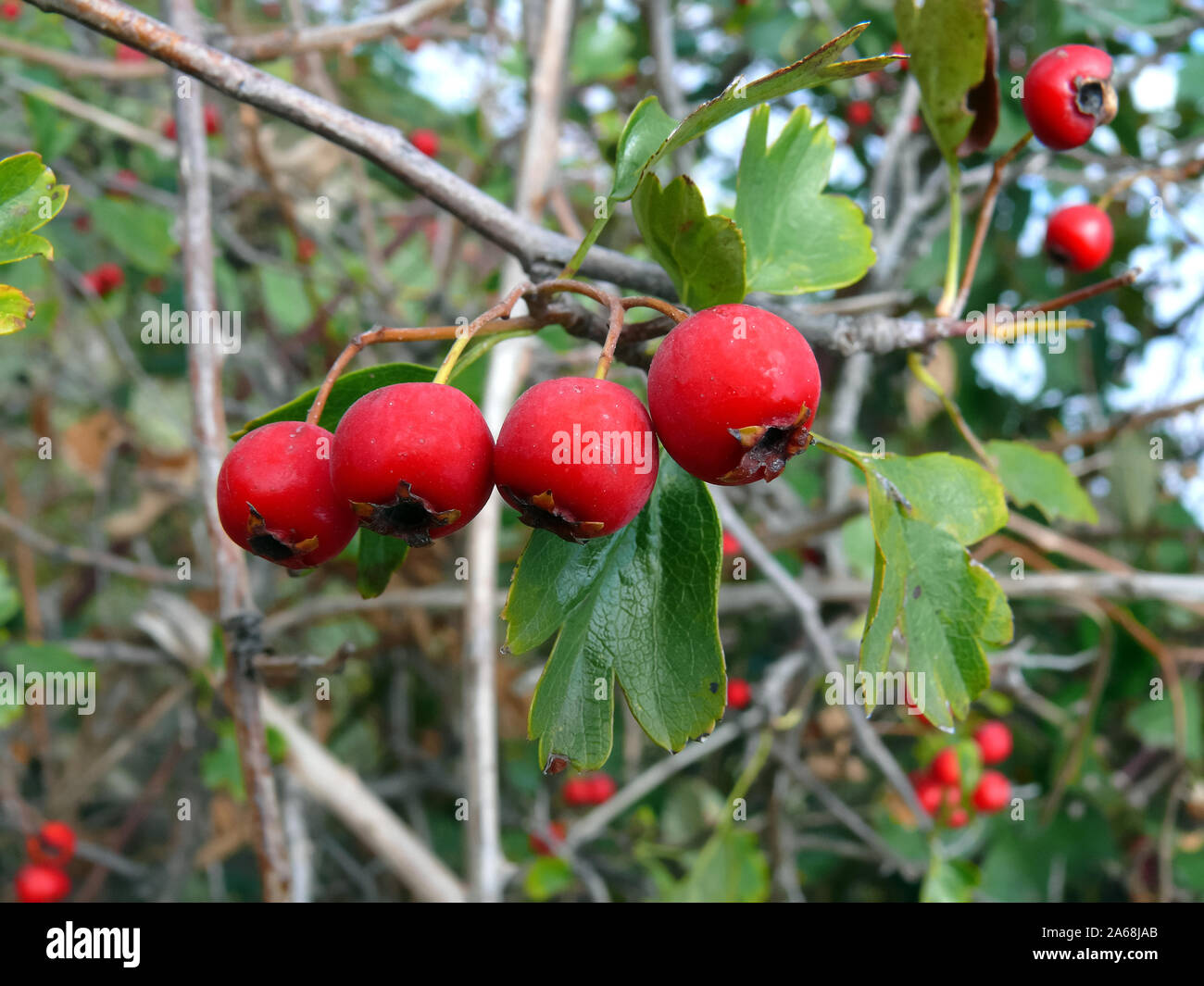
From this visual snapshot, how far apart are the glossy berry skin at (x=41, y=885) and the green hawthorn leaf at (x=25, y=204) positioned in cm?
206

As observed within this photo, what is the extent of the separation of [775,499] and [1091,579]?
74cm

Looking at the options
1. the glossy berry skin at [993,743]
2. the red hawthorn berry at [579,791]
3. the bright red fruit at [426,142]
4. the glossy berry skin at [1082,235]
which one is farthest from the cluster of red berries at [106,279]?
the glossy berry skin at [993,743]

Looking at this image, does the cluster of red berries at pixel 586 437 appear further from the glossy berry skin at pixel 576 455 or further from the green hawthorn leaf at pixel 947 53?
the green hawthorn leaf at pixel 947 53

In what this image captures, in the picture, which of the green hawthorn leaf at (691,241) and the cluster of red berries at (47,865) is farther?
the cluster of red berries at (47,865)

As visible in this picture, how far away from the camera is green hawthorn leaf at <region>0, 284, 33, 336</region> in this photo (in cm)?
60

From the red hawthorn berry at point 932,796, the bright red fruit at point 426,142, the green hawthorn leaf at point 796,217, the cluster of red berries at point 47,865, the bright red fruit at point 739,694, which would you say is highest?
the bright red fruit at point 426,142

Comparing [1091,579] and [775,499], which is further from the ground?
[775,499]

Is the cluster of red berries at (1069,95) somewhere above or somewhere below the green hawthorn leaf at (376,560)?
above

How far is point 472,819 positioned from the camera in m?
1.38

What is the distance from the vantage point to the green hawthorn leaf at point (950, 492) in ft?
2.45

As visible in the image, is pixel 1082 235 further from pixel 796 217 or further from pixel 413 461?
Result: pixel 413 461

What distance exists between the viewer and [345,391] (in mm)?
759
